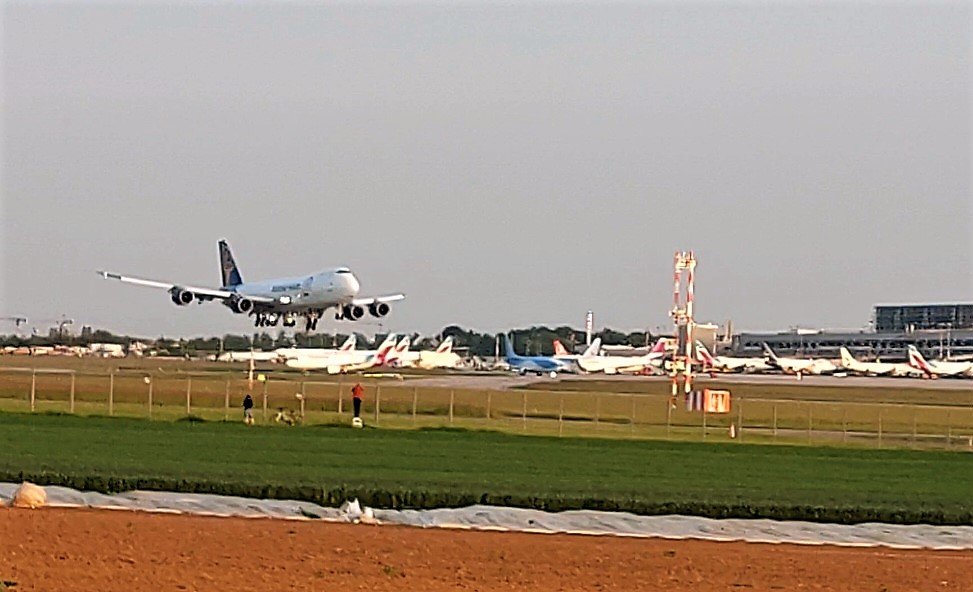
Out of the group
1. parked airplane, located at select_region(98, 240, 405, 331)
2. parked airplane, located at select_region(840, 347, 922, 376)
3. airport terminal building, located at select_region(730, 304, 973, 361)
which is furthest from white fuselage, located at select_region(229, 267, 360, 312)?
airport terminal building, located at select_region(730, 304, 973, 361)

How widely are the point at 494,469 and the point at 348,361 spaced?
7618cm

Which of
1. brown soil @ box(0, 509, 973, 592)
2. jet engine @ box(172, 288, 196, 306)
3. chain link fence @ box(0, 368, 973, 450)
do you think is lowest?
chain link fence @ box(0, 368, 973, 450)

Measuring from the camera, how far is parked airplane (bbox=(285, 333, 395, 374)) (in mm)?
105125

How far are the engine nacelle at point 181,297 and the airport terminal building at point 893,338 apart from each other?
90.7m

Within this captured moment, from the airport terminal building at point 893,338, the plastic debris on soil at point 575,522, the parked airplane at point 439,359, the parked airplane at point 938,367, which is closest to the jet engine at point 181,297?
the plastic debris on soil at point 575,522

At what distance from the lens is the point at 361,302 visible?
72250 mm

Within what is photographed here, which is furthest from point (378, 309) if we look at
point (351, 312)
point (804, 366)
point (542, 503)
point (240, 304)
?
point (804, 366)

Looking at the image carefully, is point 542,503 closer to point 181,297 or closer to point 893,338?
point 181,297

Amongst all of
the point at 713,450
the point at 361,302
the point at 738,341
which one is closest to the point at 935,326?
the point at 738,341

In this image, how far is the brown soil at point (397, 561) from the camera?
1590 centimetres

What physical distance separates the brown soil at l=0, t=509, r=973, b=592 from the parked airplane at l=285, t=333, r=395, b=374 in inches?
3282

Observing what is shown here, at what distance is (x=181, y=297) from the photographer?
233ft

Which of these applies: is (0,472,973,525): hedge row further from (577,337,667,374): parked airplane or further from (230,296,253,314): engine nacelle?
(577,337,667,374): parked airplane

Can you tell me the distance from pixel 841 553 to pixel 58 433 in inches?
1029
